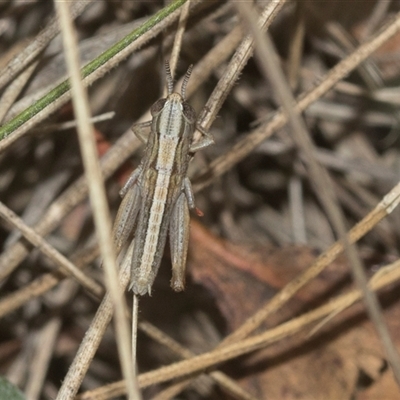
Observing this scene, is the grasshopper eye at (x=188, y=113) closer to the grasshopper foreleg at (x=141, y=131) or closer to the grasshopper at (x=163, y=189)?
the grasshopper at (x=163, y=189)

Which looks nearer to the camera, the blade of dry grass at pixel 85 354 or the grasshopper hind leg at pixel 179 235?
the blade of dry grass at pixel 85 354

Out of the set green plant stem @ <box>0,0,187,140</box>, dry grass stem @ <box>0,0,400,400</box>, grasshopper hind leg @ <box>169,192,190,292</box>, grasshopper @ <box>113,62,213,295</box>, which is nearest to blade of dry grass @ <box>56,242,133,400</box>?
dry grass stem @ <box>0,0,400,400</box>

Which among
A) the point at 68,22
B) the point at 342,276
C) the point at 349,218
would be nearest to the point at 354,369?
the point at 342,276

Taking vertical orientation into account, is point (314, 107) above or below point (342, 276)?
above

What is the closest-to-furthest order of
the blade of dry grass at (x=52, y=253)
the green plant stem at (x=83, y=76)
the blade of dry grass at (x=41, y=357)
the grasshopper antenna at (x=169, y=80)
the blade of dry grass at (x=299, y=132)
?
1. the blade of dry grass at (x=299, y=132)
2. the green plant stem at (x=83, y=76)
3. the grasshopper antenna at (x=169, y=80)
4. the blade of dry grass at (x=52, y=253)
5. the blade of dry grass at (x=41, y=357)

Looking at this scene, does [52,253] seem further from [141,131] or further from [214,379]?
[214,379]

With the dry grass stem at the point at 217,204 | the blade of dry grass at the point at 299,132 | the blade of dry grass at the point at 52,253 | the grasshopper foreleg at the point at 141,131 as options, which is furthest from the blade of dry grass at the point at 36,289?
the blade of dry grass at the point at 299,132

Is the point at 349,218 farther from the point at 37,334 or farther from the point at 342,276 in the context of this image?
the point at 37,334

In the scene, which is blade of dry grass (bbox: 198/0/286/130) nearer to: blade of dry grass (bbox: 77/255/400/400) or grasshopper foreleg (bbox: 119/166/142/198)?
grasshopper foreleg (bbox: 119/166/142/198)
